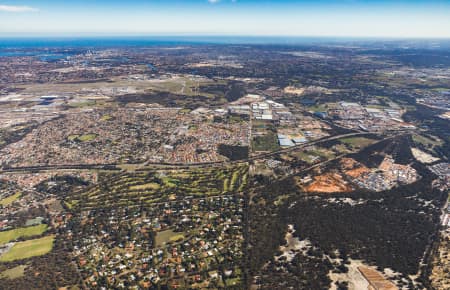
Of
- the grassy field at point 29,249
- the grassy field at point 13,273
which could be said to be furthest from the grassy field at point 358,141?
the grassy field at point 13,273

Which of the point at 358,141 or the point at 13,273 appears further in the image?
the point at 358,141

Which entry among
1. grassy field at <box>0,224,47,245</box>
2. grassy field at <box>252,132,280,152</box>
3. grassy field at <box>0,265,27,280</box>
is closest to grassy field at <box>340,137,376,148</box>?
grassy field at <box>252,132,280,152</box>

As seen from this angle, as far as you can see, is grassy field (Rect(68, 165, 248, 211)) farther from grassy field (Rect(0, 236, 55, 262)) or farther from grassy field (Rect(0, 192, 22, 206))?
grassy field (Rect(0, 192, 22, 206))

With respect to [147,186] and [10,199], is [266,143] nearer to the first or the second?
[147,186]

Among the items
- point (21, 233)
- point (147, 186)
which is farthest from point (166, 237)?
point (21, 233)

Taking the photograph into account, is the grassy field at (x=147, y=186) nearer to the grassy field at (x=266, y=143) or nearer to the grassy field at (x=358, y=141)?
the grassy field at (x=266, y=143)

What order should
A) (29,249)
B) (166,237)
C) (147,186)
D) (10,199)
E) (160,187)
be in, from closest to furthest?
(29,249)
(166,237)
(10,199)
(160,187)
(147,186)
